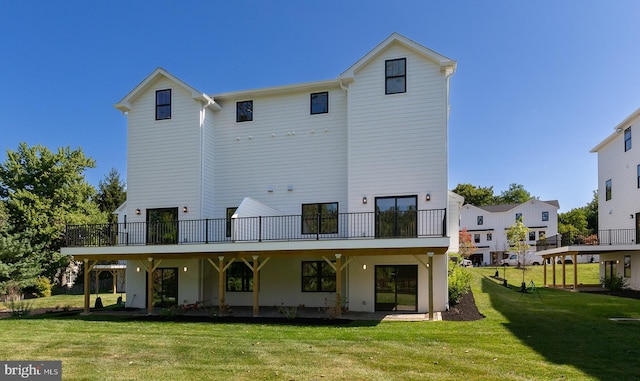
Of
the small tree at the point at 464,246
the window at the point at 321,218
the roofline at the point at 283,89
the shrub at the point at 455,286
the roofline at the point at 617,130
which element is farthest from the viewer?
the small tree at the point at 464,246

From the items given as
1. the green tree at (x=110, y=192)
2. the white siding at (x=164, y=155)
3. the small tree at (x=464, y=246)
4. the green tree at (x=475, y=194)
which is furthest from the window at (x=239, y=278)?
the green tree at (x=475, y=194)

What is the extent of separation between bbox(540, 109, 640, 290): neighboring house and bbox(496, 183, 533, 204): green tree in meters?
56.4

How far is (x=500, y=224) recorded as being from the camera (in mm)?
53062

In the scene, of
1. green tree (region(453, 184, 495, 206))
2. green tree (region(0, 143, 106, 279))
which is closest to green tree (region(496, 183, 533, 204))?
green tree (region(453, 184, 495, 206))

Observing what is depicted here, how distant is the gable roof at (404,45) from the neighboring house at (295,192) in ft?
0.15

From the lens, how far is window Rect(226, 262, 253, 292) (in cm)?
1770

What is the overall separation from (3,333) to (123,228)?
7.10 metres

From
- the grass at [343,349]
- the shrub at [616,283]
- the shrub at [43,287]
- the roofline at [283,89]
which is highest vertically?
the roofline at [283,89]

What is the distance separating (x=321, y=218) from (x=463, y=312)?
588 cm

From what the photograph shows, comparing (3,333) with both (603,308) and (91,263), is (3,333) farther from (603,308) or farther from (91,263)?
(603,308)

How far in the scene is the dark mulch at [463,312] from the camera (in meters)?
13.4

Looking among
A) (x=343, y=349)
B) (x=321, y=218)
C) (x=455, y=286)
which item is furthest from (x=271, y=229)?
(x=343, y=349)

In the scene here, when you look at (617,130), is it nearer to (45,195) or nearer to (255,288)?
(255,288)

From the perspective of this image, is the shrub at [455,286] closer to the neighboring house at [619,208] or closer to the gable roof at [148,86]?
the neighboring house at [619,208]
